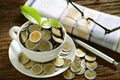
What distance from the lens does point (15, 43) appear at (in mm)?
636

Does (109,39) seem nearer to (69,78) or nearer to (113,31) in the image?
(113,31)

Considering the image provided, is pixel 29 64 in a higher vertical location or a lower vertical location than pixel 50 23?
lower

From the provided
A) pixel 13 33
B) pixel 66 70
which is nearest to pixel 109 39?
pixel 66 70

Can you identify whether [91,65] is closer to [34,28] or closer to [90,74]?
[90,74]

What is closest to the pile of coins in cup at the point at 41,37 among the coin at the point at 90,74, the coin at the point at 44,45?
the coin at the point at 44,45

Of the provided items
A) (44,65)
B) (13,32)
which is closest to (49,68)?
(44,65)

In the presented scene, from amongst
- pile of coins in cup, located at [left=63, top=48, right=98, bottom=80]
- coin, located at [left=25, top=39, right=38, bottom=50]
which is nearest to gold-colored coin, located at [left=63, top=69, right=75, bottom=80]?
pile of coins in cup, located at [left=63, top=48, right=98, bottom=80]

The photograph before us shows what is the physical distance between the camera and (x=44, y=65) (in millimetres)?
589

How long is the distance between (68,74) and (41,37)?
0.11 metres

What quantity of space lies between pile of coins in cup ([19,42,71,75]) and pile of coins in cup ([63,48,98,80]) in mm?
18

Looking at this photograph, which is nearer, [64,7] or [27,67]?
[27,67]

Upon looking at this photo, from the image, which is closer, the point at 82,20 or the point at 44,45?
the point at 44,45

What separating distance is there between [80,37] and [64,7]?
107 millimetres

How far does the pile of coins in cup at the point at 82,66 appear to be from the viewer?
595 mm
